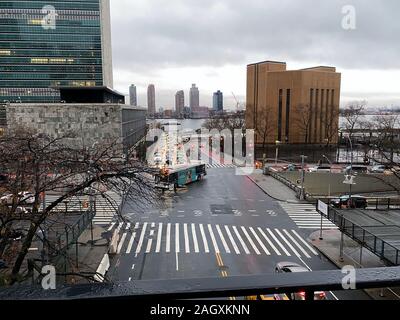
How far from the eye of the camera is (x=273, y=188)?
3697cm

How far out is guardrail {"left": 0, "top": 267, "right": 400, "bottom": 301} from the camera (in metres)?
1.83

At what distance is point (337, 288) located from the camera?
6.52ft

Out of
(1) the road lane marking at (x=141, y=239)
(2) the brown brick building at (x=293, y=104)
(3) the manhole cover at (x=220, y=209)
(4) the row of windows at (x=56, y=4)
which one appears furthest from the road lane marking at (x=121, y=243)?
(4) the row of windows at (x=56, y=4)

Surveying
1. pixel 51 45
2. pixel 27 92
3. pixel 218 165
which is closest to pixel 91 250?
pixel 218 165

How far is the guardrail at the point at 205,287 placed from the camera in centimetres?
183

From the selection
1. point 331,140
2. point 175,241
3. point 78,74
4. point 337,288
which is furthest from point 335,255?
point 78,74

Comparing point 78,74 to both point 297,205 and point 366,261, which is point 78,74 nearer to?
point 297,205

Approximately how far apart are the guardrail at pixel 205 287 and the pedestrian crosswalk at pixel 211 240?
1713cm

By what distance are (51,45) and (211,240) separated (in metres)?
93.3

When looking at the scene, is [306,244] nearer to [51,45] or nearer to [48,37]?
[48,37]

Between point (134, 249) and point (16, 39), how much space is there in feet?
310

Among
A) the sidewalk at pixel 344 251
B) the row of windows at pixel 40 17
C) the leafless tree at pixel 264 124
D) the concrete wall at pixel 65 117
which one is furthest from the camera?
the row of windows at pixel 40 17

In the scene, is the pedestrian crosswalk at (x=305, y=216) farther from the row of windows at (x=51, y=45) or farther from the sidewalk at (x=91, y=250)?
the row of windows at (x=51, y=45)

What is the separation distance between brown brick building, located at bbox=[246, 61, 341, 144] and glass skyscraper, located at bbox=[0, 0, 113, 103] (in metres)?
49.3
